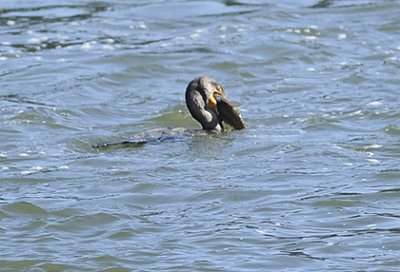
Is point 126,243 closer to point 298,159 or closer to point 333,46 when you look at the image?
point 298,159

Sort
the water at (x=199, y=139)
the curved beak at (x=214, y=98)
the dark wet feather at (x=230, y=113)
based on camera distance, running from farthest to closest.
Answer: the curved beak at (x=214, y=98), the dark wet feather at (x=230, y=113), the water at (x=199, y=139)

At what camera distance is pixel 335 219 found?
10984mm

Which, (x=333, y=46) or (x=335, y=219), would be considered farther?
(x=333, y=46)

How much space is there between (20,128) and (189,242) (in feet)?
15.1

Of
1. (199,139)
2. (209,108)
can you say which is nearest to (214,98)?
(209,108)

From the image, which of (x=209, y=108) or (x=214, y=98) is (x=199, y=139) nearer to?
(x=209, y=108)

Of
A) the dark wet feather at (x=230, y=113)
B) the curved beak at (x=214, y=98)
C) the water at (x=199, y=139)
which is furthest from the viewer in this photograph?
the curved beak at (x=214, y=98)

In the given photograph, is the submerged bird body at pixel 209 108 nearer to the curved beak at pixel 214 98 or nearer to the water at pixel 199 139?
the curved beak at pixel 214 98

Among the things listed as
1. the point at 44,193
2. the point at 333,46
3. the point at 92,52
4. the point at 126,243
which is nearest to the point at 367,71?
the point at 333,46

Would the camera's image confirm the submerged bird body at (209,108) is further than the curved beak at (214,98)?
No

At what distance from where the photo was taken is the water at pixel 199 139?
10.4 metres

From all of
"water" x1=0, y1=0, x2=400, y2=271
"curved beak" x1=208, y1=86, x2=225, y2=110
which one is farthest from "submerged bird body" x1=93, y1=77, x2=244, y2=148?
"water" x1=0, y1=0, x2=400, y2=271

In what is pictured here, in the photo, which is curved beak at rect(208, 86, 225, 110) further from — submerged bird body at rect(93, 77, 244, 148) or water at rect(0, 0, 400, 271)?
water at rect(0, 0, 400, 271)

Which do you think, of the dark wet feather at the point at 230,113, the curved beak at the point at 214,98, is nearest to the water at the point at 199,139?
the dark wet feather at the point at 230,113
